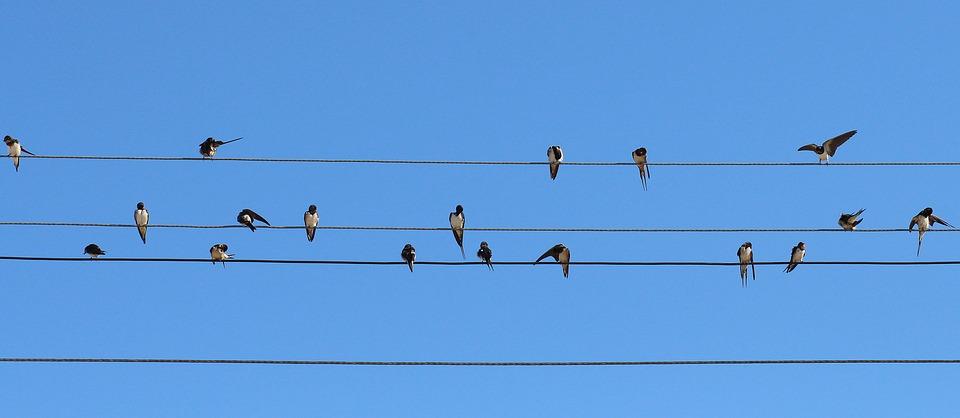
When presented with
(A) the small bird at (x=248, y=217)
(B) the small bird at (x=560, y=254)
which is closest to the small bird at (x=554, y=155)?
(B) the small bird at (x=560, y=254)

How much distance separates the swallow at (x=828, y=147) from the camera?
1855cm

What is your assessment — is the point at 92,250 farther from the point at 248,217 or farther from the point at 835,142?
the point at 835,142

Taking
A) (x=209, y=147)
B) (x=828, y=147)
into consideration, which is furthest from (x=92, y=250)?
(x=828, y=147)

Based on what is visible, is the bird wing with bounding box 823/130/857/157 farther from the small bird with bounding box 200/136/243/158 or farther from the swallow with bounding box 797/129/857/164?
the small bird with bounding box 200/136/243/158

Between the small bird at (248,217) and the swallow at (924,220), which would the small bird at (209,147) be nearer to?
the small bird at (248,217)

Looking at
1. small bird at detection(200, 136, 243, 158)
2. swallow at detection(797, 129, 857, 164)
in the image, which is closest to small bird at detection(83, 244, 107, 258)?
small bird at detection(200, 136, 243, 158)

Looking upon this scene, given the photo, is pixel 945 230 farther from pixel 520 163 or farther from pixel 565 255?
pixel 565 255

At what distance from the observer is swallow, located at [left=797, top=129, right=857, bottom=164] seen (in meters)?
18.5

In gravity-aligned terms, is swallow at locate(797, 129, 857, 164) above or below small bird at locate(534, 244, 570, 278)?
above

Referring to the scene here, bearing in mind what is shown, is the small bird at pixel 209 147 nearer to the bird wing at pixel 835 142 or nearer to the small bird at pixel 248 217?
the small bird at pixel 248 217

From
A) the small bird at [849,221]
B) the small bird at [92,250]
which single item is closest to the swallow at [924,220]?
the small bird at [849,221]

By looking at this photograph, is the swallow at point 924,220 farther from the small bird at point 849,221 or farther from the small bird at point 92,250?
the small bird at point 92,250

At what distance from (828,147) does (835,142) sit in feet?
A: 0.30

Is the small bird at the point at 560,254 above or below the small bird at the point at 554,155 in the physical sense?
below
